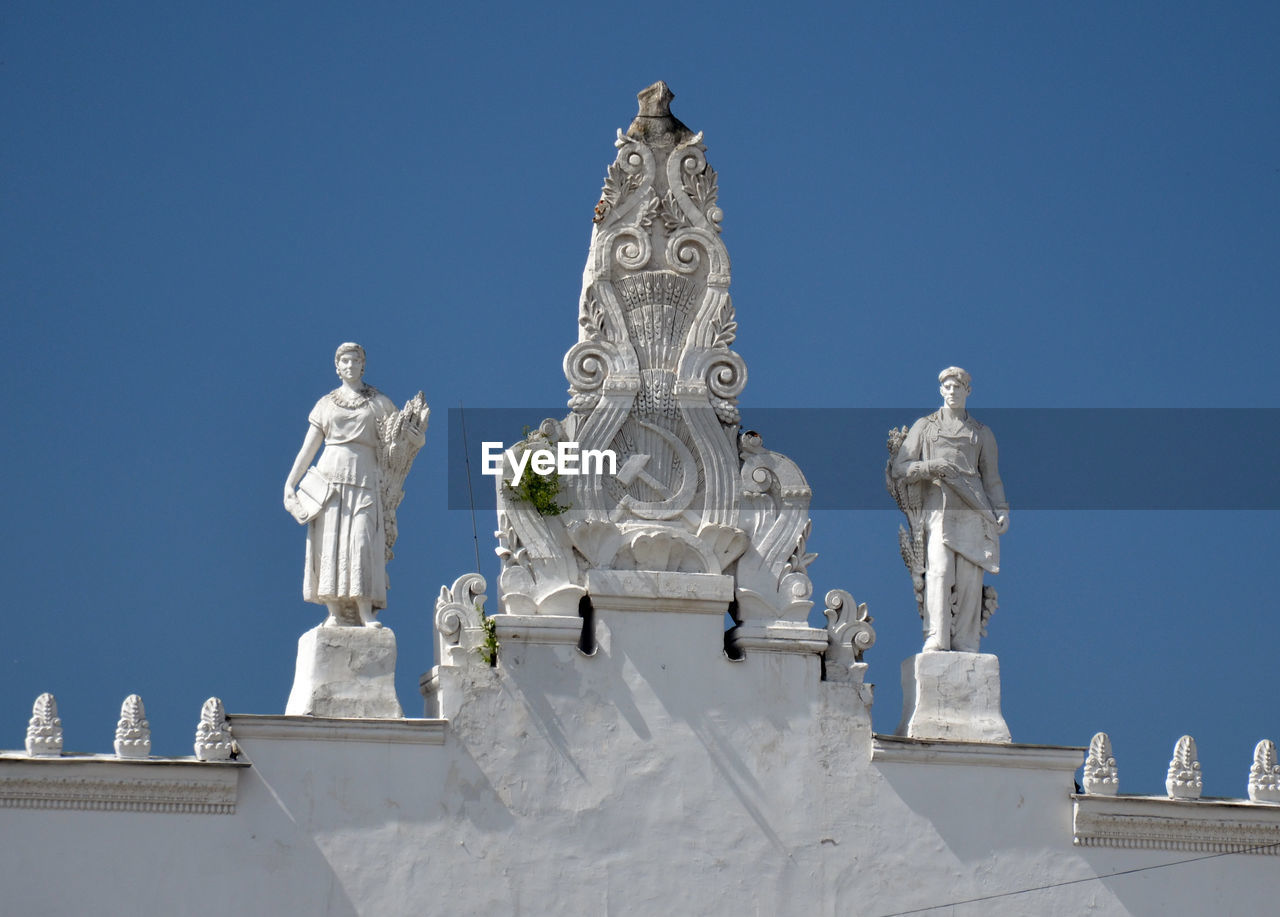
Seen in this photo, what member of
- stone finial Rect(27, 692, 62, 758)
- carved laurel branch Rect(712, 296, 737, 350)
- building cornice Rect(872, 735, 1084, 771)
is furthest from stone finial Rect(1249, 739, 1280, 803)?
stone finial Rect(27, 692, 62, 758)

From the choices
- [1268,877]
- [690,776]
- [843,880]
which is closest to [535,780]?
[690,776]

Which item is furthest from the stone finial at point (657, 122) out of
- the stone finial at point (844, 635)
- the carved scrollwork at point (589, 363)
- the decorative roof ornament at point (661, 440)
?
the stone finial at point (844, 635)

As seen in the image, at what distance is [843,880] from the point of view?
19.4 meters

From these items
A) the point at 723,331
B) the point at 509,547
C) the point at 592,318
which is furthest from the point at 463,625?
the point at 723,331

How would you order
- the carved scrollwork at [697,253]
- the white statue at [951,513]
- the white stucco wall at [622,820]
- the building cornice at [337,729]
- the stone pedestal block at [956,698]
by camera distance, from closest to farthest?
the white stucco wall at [622,820], the building cornice at [337,729], the stone pedestal block at [956,698], the white statue at [951,513], the carved scrollwork at [697,253]

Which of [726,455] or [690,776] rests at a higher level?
[726,455]

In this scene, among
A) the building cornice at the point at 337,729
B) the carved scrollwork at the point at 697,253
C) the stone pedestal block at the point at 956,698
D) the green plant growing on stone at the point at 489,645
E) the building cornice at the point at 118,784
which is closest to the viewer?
the building cornice at the point at 118,784

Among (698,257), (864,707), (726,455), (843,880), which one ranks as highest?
(698,257)

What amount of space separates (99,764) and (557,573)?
3814 millimetres

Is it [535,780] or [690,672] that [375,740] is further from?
[690,672]

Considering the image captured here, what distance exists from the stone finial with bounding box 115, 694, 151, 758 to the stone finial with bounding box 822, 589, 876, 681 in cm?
536

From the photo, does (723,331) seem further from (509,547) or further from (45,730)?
(45,730)

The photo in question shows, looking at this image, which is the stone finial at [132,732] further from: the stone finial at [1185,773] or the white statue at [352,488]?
the stone finial at [1185,773]

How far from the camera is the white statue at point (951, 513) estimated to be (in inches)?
801
